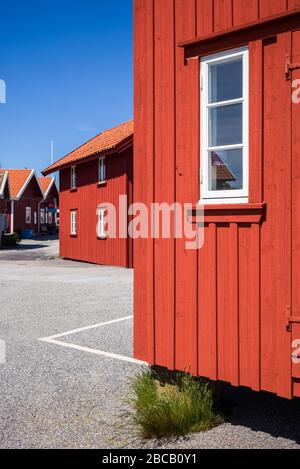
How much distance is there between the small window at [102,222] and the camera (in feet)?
72.5

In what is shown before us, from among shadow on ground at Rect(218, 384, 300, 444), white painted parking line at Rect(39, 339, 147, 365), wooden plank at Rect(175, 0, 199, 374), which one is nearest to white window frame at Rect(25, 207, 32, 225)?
white painted parking line at Rect(39, 339, 147, 365)

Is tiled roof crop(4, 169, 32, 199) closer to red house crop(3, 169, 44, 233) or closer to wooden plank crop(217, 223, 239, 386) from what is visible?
red house crop(3, 169, 44, 233)

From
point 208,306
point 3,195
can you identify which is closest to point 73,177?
point 3,195

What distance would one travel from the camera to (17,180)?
46.6 meters

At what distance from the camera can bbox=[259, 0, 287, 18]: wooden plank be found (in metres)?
3.80

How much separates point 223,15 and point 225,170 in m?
1.40

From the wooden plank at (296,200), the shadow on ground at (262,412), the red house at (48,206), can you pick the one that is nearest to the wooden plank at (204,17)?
the wooden plank at (296,200)

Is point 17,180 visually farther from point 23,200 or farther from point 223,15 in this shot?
point 223,15

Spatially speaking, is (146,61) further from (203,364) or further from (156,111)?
(203,364)

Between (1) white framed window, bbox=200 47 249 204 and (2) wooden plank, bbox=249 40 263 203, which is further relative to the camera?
(1) white framed window, bbox=200 47 249 204

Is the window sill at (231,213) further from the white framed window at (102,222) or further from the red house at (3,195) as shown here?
the red house at (3,195)

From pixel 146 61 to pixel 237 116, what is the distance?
1.20 m

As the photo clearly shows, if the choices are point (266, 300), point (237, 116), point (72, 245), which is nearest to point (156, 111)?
point (237, 116)

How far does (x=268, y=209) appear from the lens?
3.86 meters
